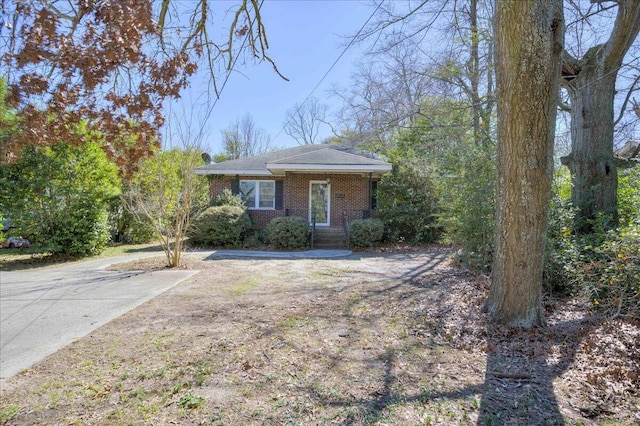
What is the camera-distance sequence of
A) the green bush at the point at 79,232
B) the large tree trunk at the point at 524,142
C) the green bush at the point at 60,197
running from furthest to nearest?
1. the green bush at the point at 79,232
2. the green bush at the point at 60,197
3. the large tree trunk at the point at 524,142

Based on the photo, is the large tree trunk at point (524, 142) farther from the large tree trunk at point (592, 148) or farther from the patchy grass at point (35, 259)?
the patchy grass at point (35, 259)

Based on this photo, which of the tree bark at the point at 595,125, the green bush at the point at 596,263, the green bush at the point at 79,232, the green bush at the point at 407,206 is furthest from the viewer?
the green bush at the point at 407,206

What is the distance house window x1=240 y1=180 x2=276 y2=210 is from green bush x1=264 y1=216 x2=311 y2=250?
9.64 feet

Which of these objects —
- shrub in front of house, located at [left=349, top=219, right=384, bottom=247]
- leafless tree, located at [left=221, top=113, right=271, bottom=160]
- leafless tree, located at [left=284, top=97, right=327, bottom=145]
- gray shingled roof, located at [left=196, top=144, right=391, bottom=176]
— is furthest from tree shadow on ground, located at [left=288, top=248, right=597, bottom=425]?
leafless tree, located at [left=221, top=113, right=271, bottom=160]

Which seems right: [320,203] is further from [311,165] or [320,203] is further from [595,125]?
[595,125]

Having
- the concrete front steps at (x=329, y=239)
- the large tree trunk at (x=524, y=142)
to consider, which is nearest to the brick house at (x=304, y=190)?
the concrete front steps at (x=329, y=239)

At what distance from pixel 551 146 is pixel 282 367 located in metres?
3.80

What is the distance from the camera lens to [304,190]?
1484 cm

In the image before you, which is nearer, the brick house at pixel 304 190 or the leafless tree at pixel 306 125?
the brick house at pixel 304 190

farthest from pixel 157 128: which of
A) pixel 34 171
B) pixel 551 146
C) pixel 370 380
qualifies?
pixel 34 171

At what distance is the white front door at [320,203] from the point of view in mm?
14758

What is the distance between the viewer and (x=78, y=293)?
614cm

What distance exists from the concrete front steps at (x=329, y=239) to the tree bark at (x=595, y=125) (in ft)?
25.6

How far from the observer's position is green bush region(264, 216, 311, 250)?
12.2 meters
